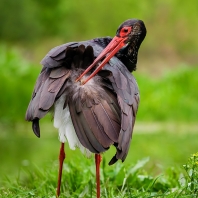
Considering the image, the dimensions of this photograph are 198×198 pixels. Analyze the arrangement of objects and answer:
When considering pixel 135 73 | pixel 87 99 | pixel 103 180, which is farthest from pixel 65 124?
pixel 135 73

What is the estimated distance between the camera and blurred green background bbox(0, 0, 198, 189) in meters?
9.44

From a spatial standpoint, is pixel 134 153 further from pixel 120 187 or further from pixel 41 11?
pixel 41 11

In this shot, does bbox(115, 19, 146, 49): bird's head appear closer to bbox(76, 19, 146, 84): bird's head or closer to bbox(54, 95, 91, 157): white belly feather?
bbox(76, 19, 146, 84): bird's head

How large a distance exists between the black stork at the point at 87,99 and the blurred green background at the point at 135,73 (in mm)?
1892

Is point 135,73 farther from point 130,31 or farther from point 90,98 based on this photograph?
point 90,98

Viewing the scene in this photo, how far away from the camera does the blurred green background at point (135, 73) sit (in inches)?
372

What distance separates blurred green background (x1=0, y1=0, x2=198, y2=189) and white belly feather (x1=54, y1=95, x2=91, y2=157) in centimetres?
187

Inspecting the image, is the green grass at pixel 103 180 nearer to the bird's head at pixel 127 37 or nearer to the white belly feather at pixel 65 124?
the white belly feather at pixel 65 124

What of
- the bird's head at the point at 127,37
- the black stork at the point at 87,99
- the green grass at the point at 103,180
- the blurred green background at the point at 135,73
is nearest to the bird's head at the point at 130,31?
the bird's head at the point at 127,37

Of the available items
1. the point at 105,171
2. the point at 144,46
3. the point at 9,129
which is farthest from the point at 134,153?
the point at 144,46

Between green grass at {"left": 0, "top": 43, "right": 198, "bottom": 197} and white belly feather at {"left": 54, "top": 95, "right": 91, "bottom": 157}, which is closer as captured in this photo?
white belly feather at {"left": 54, "top": 95, "right": 91, "bottom": 157}

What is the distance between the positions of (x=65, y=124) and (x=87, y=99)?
8.9 inches

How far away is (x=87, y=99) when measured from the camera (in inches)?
141

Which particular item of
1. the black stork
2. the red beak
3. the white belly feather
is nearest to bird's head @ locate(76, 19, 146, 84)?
the red beak
